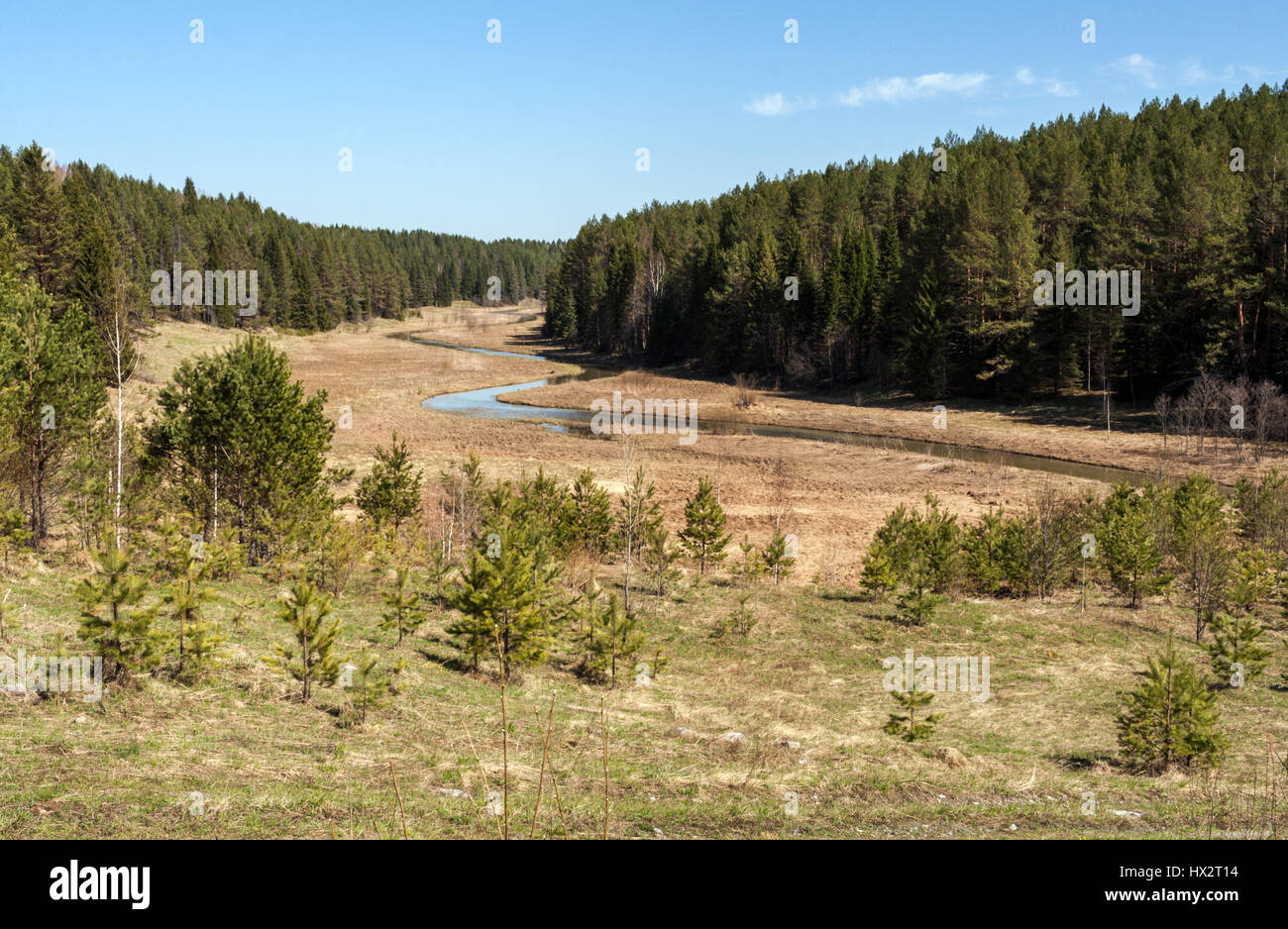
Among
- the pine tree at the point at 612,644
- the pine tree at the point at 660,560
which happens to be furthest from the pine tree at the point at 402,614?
the pine tree at the point at 660,560

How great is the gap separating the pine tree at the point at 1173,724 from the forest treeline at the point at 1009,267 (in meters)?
47.6

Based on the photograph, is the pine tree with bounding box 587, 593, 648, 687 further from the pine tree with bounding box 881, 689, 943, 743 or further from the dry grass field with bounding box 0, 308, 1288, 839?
the pine tree with bounding box 881, 689, 943, 743

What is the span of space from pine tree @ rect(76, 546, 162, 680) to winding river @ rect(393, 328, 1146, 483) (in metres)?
36.6

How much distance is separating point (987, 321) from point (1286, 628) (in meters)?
48.8

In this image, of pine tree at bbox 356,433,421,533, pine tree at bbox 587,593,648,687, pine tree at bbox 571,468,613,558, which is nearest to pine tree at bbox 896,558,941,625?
pine tree at bbox 587,593,648,687

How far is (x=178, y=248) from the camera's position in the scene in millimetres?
124562

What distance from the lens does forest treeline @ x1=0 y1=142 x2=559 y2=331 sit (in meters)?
58.2

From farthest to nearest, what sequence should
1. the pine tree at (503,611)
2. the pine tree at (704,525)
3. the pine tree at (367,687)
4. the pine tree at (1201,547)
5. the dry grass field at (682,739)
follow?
the pine tree at (704,525)
the pine tree at (1201,547)
the pine tree at (503,611)
the pine tree at (367,687)
the dry grass field at (682,739)

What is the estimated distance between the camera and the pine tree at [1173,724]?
1192 centimetres

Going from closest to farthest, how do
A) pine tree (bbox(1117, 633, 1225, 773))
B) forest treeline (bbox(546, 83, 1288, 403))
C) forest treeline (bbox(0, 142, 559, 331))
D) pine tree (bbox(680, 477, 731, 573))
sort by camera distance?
1. pine tree (bbox(1117, 633, 1225, 773))
2. pine tree (bbox(680, 477, 731, 573))
3. forest treeline (bbox(546, 83, 1288, 403))
4. forest treeline (bbox(0, 142, 559, 331))

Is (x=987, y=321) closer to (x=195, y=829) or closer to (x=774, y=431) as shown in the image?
(x=774, y=431)

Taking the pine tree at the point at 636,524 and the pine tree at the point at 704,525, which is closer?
the pine tree at the point at 636,524

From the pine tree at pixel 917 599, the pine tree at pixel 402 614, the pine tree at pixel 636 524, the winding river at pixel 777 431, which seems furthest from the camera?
the winding river at pixel 777 431

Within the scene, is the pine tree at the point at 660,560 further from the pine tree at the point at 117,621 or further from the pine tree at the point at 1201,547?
the pine tree at the point at 117,621
